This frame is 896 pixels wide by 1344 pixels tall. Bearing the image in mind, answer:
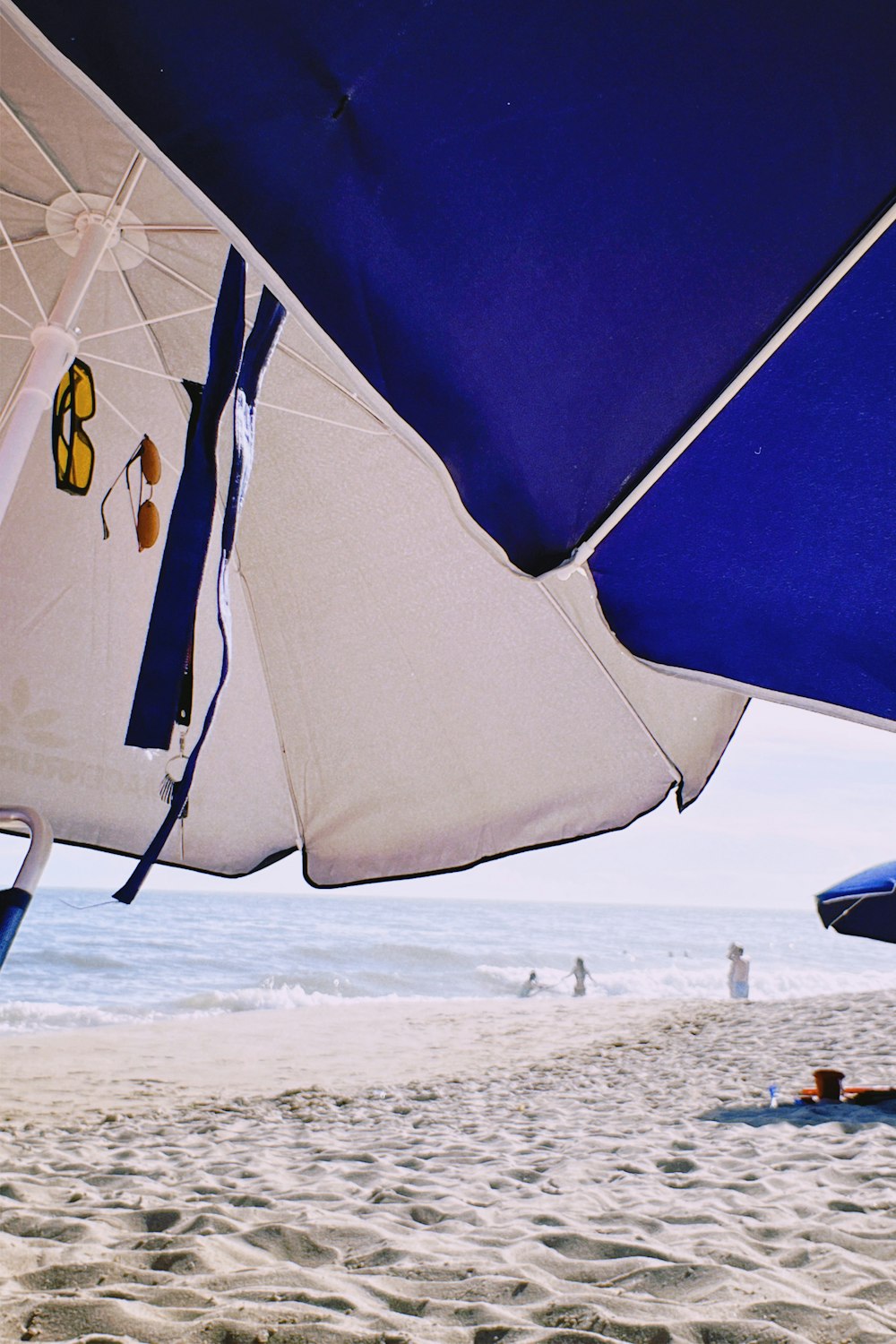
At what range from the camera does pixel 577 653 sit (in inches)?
107

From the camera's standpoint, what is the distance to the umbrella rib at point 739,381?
989 mm

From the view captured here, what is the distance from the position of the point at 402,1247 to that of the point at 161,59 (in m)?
3.30

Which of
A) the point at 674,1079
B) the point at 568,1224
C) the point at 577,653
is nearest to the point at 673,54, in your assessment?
the point at 577,653

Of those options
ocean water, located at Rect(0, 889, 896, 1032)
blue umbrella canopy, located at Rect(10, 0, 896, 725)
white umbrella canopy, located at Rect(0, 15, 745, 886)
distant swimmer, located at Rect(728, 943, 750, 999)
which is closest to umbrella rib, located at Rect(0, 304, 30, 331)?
white umbrella canopy, located at Rect(0, 15, 745, 886)

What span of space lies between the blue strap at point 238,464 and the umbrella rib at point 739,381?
2.30ft

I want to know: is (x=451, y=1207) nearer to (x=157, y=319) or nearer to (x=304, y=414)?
(x=304, y=414)

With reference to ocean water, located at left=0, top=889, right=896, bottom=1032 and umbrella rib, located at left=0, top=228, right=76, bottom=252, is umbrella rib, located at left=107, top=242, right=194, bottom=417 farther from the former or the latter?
ocean water, located at left=0, top=889, right=896, bottom=1032

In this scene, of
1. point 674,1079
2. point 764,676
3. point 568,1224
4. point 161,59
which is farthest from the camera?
point 674,1079

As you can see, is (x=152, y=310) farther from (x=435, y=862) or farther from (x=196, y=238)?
(x=435, y=862)

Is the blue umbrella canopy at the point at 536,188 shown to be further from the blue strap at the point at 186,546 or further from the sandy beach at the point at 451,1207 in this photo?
the sandy beach at the point at 451,1207

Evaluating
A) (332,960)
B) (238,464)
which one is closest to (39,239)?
(238,464)

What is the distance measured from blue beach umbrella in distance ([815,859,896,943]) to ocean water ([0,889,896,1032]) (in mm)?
4293

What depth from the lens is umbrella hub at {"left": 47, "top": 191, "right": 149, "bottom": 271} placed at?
2.19 m

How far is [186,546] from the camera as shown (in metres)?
1.52
